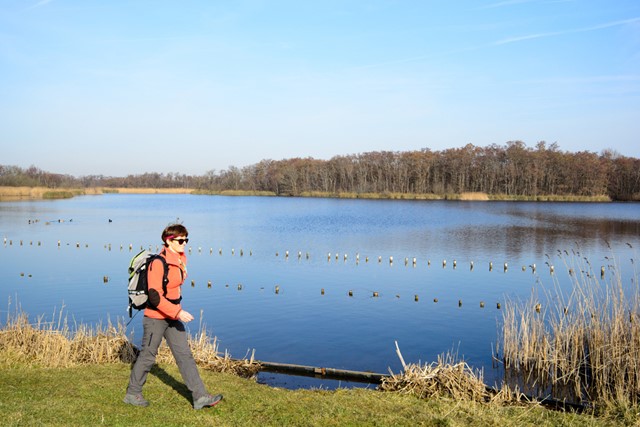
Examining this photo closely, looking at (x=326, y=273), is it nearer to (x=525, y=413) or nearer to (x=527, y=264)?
(x=527, y=264)

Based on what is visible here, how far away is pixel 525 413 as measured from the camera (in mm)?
7957

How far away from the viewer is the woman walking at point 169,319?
697 cm

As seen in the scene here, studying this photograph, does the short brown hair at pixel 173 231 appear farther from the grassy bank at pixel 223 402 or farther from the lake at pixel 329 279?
the lake at pixel 329 279

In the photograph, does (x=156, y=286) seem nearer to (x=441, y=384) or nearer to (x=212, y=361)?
(x=212, y=361)

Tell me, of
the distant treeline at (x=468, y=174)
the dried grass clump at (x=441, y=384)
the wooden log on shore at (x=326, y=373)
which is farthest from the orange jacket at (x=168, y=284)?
the distant treeline at (x=468, y=174)

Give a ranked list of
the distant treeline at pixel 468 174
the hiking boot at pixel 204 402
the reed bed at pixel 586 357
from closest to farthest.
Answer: the hiking boot at pixel 204 402 < the reed bed at pixel 586 357 < the distant treeline at pixel 468 174

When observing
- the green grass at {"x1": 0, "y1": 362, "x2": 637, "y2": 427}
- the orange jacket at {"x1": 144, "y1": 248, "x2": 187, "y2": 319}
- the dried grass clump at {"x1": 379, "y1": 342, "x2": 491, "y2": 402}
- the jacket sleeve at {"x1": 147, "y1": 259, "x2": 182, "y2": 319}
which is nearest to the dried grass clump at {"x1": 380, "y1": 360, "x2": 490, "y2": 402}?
the dried grass clump at {"x1": 379, "y1": 342, "x2": 491, "y2": 402}

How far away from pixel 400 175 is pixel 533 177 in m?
26.4

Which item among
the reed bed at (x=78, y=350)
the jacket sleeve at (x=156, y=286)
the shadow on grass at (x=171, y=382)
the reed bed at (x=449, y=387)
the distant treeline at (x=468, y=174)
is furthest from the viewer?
the distant treeline at (x=468, y=174)

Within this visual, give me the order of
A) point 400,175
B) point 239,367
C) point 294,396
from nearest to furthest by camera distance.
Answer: point 294,396
point 239,367
point 400,175

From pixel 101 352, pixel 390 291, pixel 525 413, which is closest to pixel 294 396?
pixel 525 413

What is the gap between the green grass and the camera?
6996mm

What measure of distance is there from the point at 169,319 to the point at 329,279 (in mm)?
18496

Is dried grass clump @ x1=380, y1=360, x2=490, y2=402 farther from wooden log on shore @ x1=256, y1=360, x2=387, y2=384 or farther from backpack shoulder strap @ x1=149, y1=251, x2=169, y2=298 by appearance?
backpack shoulder strap @ x1=149, y1=251, x2=169, y2=298
